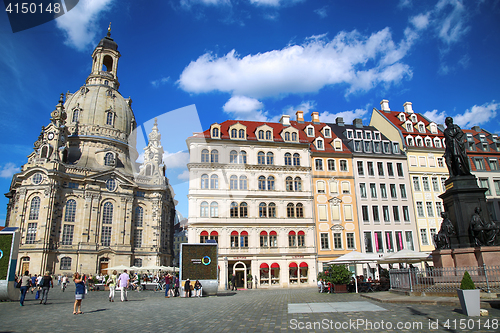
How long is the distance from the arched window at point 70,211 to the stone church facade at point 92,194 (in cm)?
9

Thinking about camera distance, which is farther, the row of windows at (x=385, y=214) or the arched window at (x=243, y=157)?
the row of windows at (x=385, y=214)

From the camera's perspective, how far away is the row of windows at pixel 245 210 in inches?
1551

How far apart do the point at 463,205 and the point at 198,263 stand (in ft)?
55.2

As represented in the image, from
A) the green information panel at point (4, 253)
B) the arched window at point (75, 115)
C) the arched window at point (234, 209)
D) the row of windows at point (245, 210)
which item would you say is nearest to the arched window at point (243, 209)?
the row of windows at point (245, 210)

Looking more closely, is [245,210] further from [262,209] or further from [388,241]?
[388,241]

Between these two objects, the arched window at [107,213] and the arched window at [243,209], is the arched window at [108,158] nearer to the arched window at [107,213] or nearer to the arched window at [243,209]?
the arched window at [107,213]

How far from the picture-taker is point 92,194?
58.4 meters

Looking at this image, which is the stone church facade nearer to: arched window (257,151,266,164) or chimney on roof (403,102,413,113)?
A: arched window (257,151,266,164)

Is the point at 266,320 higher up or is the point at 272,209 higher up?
the point at 272,209

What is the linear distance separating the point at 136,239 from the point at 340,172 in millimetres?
38017

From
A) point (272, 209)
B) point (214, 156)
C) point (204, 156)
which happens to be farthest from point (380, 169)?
point (204, 156)

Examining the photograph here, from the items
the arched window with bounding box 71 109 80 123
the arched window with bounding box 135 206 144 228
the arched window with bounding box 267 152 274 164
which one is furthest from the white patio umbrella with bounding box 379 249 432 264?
the arched window with bounding box 71 109 80 123

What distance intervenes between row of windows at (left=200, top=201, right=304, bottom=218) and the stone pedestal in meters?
25.1

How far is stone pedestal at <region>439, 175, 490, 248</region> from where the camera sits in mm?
16141
